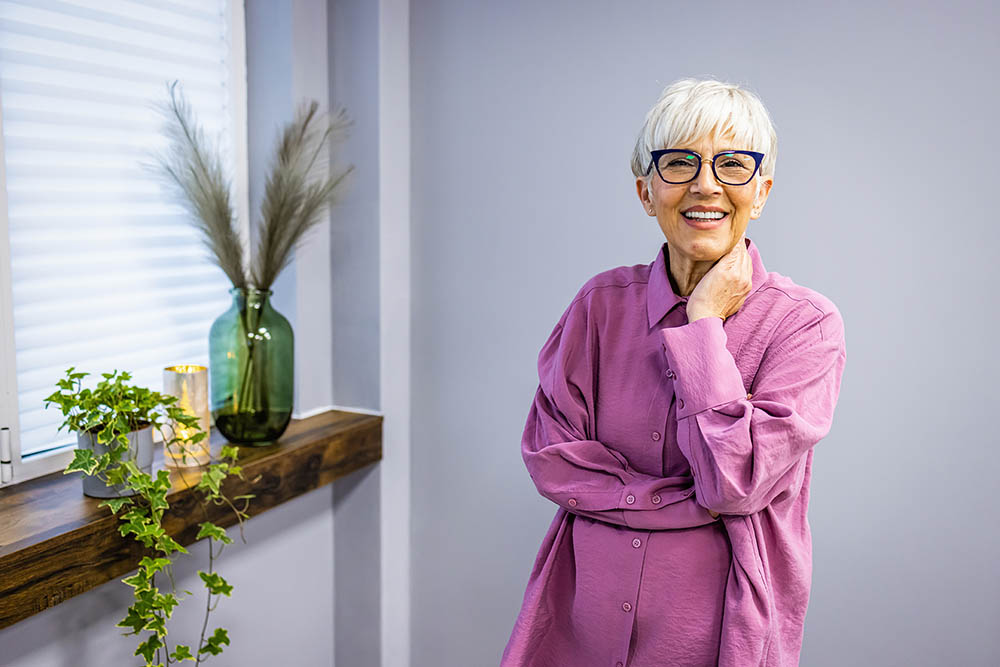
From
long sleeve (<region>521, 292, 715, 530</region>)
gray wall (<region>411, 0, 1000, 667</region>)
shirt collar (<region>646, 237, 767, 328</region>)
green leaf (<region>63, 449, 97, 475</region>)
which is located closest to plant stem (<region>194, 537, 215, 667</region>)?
green leaf (<region>63, 449, 97, 475</region>)

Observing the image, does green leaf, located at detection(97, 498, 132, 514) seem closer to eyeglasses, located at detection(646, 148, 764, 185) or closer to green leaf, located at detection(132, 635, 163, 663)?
green leaf, located at detection(132, 635, 163, 663)

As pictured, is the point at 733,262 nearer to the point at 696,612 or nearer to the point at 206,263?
the point at 696,612

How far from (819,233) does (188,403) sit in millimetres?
1398

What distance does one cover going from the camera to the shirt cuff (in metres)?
1.17

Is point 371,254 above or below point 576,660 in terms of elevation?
above

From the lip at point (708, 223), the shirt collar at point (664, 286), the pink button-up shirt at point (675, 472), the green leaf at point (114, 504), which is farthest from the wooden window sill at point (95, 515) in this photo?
the lip at point (708, 223)

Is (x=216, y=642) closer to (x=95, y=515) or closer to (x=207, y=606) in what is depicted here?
(x=207, y=606)

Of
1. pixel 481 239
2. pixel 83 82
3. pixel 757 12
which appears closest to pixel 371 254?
pixel 481 239

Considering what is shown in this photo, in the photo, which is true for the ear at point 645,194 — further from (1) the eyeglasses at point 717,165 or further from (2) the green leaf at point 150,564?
(2) the green leaf at point 150,564

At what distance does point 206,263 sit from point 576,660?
1287 mm

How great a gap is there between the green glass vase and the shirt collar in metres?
0.96

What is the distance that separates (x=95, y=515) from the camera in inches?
58.6

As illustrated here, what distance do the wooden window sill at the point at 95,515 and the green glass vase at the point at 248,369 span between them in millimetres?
55

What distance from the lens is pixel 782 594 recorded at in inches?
50.5
